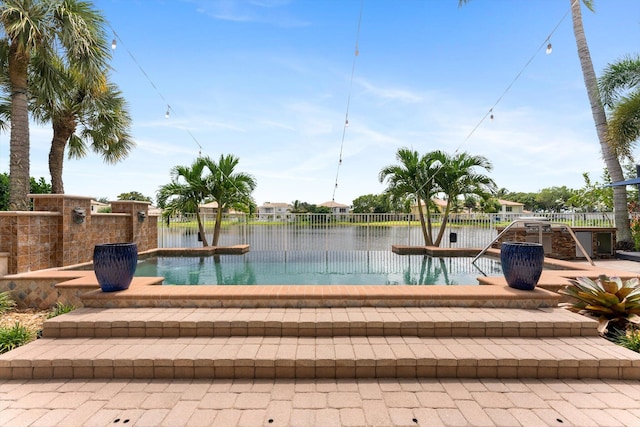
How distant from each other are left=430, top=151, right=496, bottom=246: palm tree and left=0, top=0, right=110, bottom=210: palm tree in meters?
11.5

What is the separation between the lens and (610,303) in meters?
3.68

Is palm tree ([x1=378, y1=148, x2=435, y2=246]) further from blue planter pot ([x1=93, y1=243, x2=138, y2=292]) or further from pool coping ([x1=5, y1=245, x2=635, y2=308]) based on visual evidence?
blue planter pot ([x1=93, y1=243, x2=138, y2=292])

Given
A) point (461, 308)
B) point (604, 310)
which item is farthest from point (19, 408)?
point (604, 310)

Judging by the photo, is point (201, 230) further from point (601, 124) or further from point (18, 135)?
point (601, 124)

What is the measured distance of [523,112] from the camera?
10594 millimetres

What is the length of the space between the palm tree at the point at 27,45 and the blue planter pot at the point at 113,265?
203 inches

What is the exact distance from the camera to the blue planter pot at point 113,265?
155 inches

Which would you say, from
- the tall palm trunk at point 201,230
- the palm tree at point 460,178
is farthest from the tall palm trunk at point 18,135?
the palm tree at point 460,178

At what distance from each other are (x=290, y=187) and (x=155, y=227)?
39.0 feet

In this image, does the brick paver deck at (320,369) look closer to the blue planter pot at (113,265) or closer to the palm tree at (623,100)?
the blue planter pot at (113,265)

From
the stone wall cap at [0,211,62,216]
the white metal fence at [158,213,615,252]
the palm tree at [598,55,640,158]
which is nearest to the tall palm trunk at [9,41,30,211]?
the stone wall cap at [0,211,62,216]

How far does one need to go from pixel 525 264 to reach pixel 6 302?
766 centimetres

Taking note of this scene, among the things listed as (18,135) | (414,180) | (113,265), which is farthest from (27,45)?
(414,180)

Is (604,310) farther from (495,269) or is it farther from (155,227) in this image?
(155,227)
